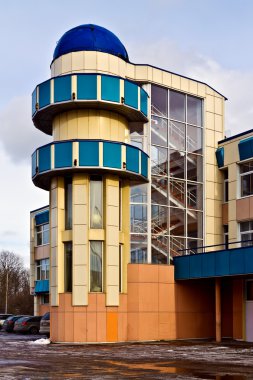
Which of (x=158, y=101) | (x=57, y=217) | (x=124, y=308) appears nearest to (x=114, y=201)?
(x=57, y=217)

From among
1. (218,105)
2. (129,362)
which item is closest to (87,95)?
(218,105)

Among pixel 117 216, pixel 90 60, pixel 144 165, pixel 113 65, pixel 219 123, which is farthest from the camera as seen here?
pixel 219 123

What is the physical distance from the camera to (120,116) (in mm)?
31734

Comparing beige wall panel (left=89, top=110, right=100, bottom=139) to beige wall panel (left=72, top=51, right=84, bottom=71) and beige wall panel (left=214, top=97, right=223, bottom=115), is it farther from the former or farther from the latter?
beige wall panel (left=214, top=97, right=223, bottom=115)

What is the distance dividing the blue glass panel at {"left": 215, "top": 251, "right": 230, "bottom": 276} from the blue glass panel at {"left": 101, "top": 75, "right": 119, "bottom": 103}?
890 cm

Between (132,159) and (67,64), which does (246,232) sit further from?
(67,64)

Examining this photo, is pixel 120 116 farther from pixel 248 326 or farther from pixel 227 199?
pixel 248 326

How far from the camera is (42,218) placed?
53.2m

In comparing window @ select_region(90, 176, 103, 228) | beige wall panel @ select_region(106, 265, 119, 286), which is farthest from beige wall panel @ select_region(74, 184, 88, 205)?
beige wall panel @ select_region(106, 265, 119, 286)

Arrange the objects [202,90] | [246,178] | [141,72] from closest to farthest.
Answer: [246,178]
[141,72]
[202,90]

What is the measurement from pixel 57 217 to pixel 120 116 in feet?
19.7

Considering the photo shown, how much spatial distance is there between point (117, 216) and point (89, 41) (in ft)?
28.9

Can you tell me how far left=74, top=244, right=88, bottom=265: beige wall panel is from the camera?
1171 inches

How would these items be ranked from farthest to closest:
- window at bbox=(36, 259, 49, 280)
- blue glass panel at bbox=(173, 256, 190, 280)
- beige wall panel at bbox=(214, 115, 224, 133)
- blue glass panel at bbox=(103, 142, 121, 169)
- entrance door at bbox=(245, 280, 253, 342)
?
window at bbox=(36, 259, 49, 280) → beige wall panel at bbox=(214, 115, 224, 133) → blue glass panel at bbox=(173, 256, 190, 280) → entrance door at bbox=(245, 280, 253, 342) → blue glass panel at bbox=(103, 142, 121, 169)
